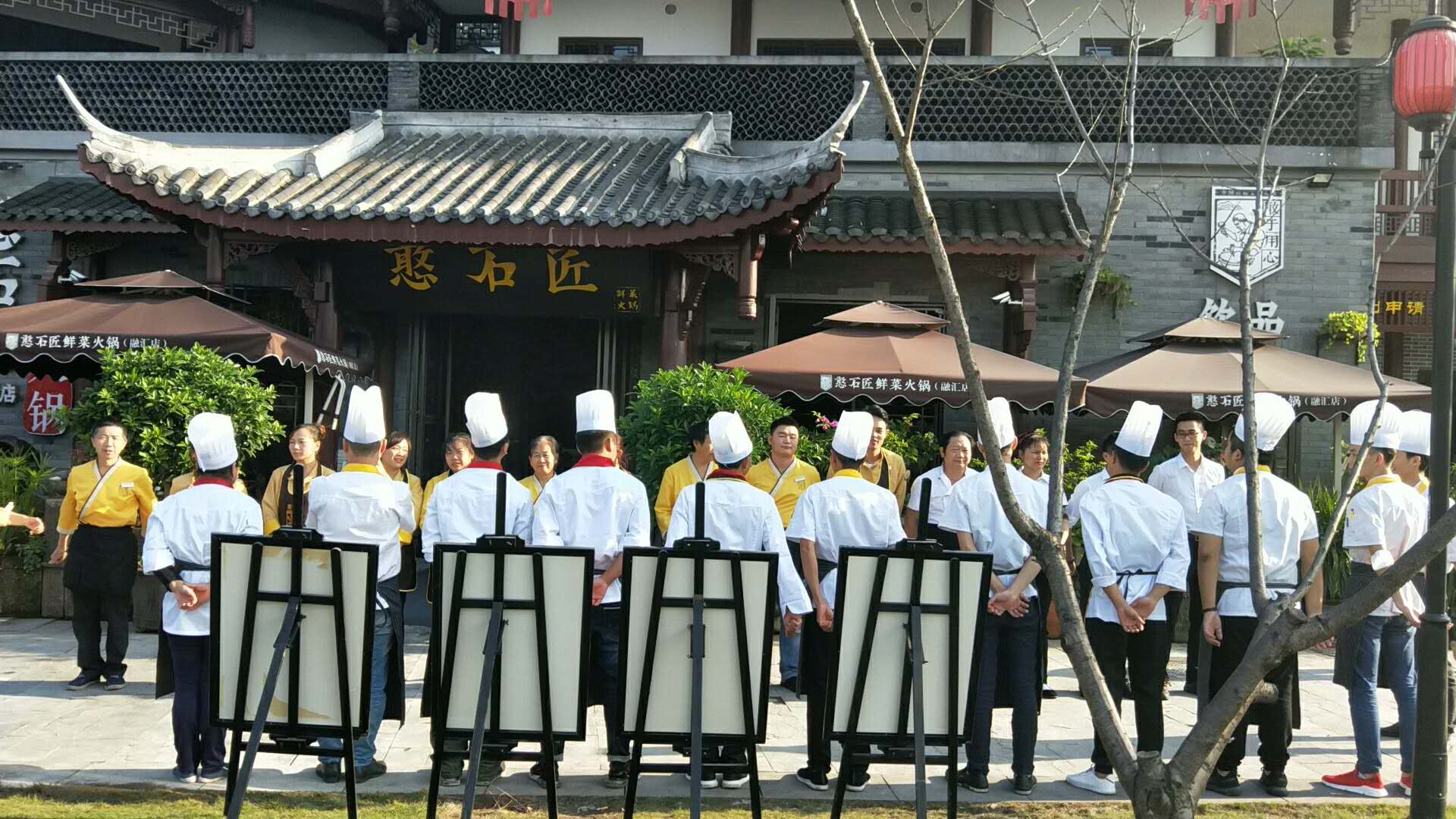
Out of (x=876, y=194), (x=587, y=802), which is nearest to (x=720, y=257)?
(x=876, y=194)

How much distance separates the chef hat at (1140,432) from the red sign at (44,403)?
11.9 metres

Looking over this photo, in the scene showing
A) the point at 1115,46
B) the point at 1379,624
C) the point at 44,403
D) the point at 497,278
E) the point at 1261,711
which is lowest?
the point at 1261,711

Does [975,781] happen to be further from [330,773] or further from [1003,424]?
[330,773]

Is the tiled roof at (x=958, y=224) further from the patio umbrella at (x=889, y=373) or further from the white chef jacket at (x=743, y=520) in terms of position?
the white chef jacket at (x=743, y=520)

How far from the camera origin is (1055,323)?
42.1ft

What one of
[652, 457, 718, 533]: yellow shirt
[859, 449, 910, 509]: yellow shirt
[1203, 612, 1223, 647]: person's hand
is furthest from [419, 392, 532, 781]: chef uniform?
[1203, 612, 1223, 647]: person's hand

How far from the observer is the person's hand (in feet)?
19.0

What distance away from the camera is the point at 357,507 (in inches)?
222

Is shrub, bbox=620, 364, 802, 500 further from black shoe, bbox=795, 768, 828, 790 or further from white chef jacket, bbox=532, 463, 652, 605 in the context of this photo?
black shoe, bbox=795, 768, 828, 790

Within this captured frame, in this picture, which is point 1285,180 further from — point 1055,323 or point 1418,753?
point 1418,753

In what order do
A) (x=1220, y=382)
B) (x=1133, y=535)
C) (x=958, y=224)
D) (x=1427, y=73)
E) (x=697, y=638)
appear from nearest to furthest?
(x=697, y=638)
(x=1427, y=73)
(x=1133, y=535)
(x=1220, y=382)
(x=958, y=224)

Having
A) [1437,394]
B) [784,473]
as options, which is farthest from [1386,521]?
[784,473]

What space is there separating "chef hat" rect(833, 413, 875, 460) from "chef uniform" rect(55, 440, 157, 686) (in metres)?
4.33

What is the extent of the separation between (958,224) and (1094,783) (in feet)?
23.0
